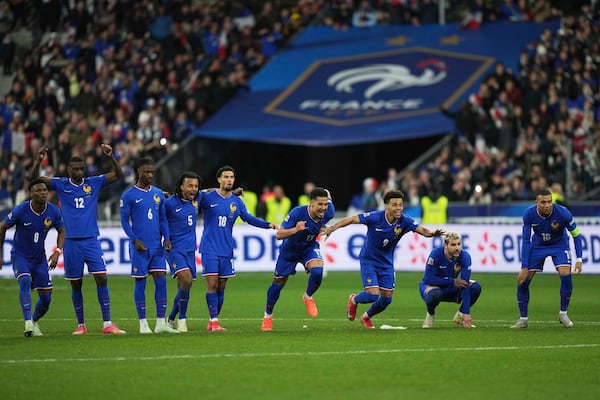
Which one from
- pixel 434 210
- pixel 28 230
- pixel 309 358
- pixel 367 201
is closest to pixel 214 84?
pixel 367 201

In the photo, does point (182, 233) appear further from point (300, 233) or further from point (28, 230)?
point (28, 230)

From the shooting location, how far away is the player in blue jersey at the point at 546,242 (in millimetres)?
17109

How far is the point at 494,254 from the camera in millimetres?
28641

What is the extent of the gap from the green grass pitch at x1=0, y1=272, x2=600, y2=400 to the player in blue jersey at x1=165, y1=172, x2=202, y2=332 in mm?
591

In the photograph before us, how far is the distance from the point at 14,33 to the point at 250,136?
11.6 m

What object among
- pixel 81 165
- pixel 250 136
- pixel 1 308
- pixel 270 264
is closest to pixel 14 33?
pixel 250 136

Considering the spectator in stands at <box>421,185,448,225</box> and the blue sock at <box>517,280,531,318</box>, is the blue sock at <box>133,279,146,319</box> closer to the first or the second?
the blue sock at <box>517,280,531,318</box>

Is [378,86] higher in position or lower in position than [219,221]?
higher

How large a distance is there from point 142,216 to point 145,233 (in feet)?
0.73

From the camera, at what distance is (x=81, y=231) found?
639 inches

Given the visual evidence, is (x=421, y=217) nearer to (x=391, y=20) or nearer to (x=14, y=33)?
(x=391, y=20)

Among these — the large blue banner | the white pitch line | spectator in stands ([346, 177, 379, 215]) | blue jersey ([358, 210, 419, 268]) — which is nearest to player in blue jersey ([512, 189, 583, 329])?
blue jersey ([358, 210, 419, 268])

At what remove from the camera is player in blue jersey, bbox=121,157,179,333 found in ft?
53.3

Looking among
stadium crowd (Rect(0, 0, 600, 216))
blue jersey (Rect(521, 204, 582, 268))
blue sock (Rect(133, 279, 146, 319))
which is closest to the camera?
blue sock (Rect(133, 279, 146, 319))
